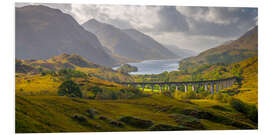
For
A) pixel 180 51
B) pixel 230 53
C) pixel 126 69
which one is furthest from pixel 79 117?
pixel 230 53

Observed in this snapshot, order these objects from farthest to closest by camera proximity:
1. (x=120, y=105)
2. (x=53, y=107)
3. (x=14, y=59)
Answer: (x=120, y=105) → (x=14, y=59) → (x=53, y=107)

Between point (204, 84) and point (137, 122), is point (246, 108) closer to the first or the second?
point (204, 84)

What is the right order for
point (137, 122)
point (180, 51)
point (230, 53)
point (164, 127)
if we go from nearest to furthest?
point (164, 127)
point (137, 122)
point (230, 53)
point (180, 51)

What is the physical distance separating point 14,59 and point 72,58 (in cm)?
385

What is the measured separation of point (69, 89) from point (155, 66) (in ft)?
25.2

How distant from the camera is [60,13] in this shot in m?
15.1

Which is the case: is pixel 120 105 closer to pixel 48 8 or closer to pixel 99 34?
pixel 99 34

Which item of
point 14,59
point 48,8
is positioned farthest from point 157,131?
point 48,8

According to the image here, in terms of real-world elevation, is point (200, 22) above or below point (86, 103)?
above

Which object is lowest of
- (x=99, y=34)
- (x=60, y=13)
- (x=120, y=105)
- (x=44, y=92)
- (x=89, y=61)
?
(x=120, y=105)

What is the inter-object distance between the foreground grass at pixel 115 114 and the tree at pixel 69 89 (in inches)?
20.7

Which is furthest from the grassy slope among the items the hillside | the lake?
the hillside

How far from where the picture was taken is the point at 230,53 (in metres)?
18.1

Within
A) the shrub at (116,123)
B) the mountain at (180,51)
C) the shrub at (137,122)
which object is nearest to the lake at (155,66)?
the mountain at (180,51)
